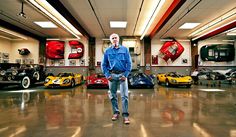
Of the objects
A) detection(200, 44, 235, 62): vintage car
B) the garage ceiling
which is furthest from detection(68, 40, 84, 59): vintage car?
detection(200, 44, 235, 62): vintage car

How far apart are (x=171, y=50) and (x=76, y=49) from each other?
296 inches

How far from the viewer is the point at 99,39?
13.0 metres

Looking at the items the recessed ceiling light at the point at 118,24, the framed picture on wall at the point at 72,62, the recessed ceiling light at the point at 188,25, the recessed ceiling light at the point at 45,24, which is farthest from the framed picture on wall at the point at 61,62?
the recessed ceiling light at the point at 188,25

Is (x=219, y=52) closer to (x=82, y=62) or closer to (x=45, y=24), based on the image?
(x=82, y=62)

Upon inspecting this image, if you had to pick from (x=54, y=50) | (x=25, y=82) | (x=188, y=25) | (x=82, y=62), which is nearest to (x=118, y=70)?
(x=25, y=82)

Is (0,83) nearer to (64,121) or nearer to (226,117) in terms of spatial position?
(64,121)

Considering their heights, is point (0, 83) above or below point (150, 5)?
below

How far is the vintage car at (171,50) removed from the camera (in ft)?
41.1

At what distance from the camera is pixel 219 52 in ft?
39.7

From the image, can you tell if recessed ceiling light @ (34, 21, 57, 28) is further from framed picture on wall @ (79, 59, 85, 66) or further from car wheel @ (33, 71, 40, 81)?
framed picture on wall @ (79, 59, 85, 66)

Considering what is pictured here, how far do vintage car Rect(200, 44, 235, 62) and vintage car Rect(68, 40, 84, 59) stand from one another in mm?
9525

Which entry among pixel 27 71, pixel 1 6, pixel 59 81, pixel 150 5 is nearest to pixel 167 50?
pixel 150 5

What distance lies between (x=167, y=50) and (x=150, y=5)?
Result: 6.81m

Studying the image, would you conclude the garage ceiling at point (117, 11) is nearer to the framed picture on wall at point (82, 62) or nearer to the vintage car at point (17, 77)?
the vintage car at point (17, 77)
